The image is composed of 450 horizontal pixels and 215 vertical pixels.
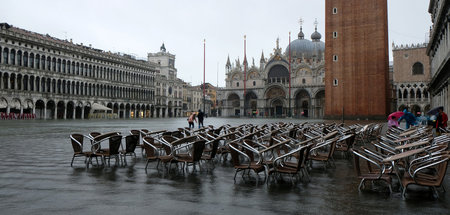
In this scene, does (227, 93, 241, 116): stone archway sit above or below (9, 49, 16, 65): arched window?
below

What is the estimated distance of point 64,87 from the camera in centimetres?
5381

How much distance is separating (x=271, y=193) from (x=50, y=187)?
146 inches

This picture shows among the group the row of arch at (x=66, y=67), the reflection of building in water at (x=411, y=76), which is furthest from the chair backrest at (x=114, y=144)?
the reflection of building in water at (x=411, y=76)

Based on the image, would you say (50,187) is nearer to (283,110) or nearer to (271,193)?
(271,193)

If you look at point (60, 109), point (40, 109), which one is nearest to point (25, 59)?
point (40, 109)

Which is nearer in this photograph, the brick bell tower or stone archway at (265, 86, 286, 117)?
the brick bell tower

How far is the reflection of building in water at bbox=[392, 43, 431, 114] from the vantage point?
6194 cm

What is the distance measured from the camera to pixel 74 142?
797 centimetres

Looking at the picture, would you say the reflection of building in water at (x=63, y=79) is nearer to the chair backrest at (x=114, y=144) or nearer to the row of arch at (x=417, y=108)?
the chair backrest at (x=114, y=144)

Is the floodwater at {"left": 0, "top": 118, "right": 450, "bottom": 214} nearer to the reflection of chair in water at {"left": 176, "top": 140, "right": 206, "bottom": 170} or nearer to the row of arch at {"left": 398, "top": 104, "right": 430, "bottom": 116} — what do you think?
the reflection of chair in water at {"left": 176, "top": 140, "right": 206, "bottom": 170}

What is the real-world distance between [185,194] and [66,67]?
2187 inches

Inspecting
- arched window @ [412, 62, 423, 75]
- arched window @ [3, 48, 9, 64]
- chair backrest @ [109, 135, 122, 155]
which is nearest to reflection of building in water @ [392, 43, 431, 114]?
arched window @ [412, 62, 423, 75]

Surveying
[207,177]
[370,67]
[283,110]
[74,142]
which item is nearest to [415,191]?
[207,177]

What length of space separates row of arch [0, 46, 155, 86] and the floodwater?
45.2 meters
